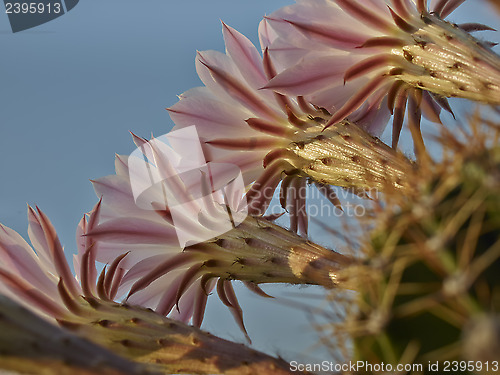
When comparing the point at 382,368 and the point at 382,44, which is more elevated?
the point at 382,44

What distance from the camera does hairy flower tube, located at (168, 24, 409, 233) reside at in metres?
0.99

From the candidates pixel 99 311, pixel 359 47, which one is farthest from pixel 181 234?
pixel 359 47

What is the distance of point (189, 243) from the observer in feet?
3.10

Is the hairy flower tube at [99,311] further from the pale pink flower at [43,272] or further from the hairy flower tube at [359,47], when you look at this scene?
the hairy flower tube at [359,47]

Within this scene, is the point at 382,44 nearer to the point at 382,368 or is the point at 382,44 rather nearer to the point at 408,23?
the point at 408,23

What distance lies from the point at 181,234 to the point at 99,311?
179 millimetres

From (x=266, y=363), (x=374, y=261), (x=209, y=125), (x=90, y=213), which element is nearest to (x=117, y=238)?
(x=90, y=213)

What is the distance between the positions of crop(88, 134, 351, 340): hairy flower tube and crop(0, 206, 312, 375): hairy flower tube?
0.12 ft

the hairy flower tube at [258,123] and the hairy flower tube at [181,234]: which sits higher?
the hairy flower tube at [258,123]

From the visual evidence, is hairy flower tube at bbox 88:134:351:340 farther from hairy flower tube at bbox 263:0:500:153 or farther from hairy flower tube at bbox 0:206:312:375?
hairy flower tube at bbox 263:0:500:153

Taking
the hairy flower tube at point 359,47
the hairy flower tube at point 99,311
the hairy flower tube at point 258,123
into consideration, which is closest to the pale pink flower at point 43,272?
the hairy flower tube at point 99,311

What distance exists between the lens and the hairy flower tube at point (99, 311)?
2.38 feet

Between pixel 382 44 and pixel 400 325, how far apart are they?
0.60m

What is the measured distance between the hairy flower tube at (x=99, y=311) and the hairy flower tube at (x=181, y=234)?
4 cm
